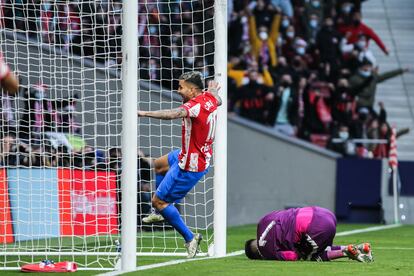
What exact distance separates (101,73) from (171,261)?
686cm

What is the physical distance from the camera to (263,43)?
2875 centimetres

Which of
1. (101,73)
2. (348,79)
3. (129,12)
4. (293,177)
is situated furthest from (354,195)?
(129,12)

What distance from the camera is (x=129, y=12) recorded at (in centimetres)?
1202

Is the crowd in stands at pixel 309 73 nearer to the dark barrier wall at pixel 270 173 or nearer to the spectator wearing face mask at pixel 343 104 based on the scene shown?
the spectator wearing face mask at pixel 343 104

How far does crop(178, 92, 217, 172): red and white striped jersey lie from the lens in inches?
537

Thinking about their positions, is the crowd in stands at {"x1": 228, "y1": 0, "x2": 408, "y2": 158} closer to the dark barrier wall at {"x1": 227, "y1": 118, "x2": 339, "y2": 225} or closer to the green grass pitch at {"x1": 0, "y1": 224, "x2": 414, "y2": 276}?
the dark barrier wall at {"x1": 227, "y1": 118, "x2": 339, "y2": 225}

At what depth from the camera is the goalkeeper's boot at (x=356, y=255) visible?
41.4 ft

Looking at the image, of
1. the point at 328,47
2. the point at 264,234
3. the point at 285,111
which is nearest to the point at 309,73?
the point at 328,47

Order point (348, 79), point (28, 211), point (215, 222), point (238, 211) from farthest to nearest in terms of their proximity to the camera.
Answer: point (348, 79) → point (238, 211) → point (28, 211) → point (215, 222)

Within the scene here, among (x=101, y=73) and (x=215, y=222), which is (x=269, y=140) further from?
(x=215, y=222)

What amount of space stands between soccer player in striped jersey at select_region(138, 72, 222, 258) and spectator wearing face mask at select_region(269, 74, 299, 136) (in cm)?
1215

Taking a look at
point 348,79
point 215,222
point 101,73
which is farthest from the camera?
point 348,79

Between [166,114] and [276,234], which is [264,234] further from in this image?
[166,114]

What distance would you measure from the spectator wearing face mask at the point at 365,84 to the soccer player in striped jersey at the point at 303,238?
14.8m
